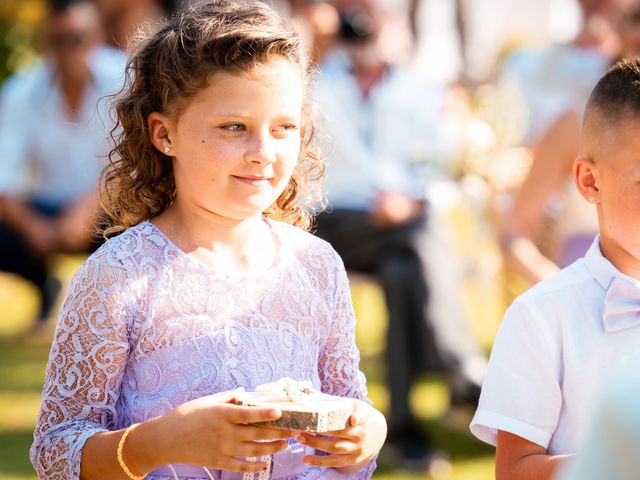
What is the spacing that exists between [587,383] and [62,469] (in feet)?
3.53

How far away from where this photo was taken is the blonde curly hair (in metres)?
2.30

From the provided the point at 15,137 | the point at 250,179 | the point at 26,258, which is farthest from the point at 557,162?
the point at 26,258

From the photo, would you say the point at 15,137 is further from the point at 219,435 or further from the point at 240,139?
the point at 219,435

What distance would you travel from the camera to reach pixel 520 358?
2293mm

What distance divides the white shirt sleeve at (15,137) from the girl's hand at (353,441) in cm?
456

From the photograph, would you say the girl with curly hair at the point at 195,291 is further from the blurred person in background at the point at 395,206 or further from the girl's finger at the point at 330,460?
the blurred person in background at the point at 395,206

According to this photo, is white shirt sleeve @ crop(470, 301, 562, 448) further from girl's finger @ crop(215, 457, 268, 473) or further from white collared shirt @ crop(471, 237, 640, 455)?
girl's finger @ crop(215, 457, 268, 473)

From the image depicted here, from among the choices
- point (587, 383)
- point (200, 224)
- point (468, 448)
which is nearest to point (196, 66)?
point (200, 224)

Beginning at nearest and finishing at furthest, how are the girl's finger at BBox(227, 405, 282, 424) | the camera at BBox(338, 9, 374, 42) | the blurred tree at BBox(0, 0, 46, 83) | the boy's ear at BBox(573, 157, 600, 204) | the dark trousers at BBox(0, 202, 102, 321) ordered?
the girl's finger at BBox(227, 405, 282, 424) < the boy's ear at BBox(573, 157, 600, 204) < the camera at BBox(338, 9, 374, 42) < the dark trousers at BBox(0, 202, 102, 321) < the blurred tree at BBox(0, 0, 46, 83)

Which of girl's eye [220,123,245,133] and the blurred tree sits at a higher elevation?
the blurred tree

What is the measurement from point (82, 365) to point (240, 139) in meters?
0.56

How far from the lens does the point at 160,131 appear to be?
→ 240 cm

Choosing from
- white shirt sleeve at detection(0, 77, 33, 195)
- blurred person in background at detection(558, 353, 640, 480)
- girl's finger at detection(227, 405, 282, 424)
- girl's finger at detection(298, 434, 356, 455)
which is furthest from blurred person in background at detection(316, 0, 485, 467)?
blurred person in background at detection(558, 353, 640, 480)

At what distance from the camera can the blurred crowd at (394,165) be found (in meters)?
5.00
